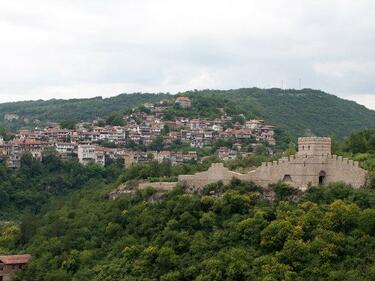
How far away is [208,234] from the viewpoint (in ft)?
164

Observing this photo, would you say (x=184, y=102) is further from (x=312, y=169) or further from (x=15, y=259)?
(x=312, y=169)

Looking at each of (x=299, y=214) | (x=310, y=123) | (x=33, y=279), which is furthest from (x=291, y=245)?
(x=310, y=123)

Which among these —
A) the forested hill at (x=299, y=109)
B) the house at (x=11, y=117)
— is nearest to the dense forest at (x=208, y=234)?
the forested hill at (x=299, y=109)

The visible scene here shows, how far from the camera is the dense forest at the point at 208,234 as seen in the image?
45.0 m

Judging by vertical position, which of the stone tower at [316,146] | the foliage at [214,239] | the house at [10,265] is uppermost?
the stone tower at [316,146]

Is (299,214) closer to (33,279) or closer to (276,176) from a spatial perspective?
(276,176)

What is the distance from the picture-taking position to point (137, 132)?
11581 cm

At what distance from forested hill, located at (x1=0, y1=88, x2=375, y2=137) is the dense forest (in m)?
63.5

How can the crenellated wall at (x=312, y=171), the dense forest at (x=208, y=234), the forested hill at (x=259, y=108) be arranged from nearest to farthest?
the dense forest at (x=208, y=234) < the crenellated wall at (x=312, y=171) < the forested hill at (x=259, y=108)

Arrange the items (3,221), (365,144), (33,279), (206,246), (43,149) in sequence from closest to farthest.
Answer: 1. (206,246)
2. (33,279)
3. (365,144)
4. (3,221)
5. (43,149)

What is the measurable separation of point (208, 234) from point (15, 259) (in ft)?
40.3

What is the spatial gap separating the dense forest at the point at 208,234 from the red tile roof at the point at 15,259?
1.79ft

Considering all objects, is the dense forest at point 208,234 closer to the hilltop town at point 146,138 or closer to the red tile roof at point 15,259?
the red tile roof at point 15,259

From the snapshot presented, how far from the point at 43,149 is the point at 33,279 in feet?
166
